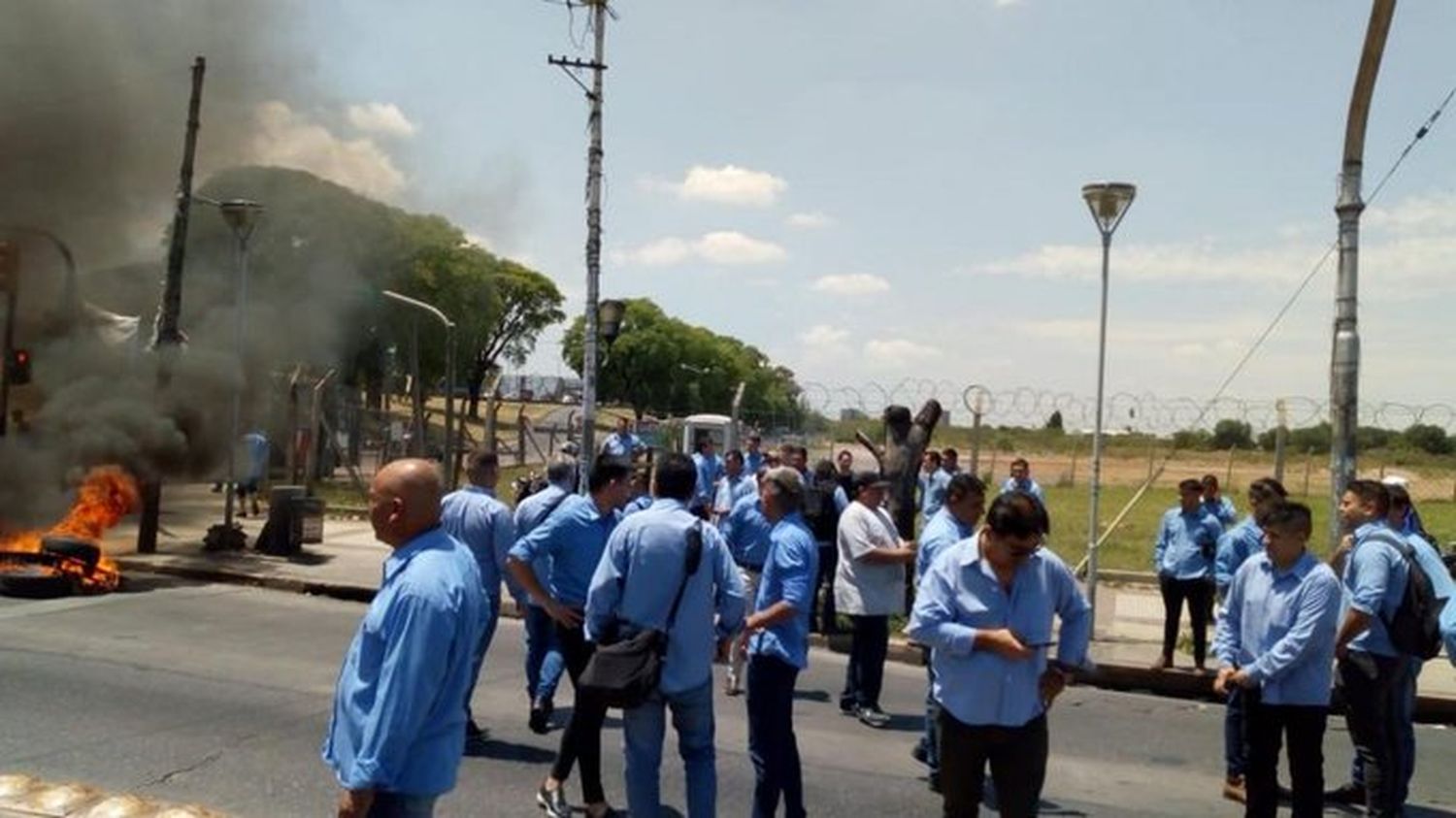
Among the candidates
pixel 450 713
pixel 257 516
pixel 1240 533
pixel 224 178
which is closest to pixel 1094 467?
pixel 1240 533

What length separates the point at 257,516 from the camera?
2030 centimetres

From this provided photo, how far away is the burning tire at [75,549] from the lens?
41.0 ft

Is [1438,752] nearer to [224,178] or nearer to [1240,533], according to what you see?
[1240,533]

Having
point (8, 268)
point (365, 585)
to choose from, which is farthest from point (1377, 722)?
point (8, 268)

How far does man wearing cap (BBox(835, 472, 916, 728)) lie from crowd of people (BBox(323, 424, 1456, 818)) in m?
0.02

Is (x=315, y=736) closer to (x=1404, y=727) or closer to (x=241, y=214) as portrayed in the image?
(x=1404, y=727)

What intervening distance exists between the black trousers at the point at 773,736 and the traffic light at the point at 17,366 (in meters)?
15.1

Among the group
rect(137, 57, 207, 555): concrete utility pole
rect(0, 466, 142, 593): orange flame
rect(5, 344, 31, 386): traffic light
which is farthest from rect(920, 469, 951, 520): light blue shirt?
rect(5, 344, 31, 386): traffic light

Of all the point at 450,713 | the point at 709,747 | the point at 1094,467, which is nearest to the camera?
the point at 450,713

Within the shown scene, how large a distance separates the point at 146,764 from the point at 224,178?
3207 centimetres

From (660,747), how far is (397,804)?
1.73 m

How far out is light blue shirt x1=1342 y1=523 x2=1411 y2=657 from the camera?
18.9ft

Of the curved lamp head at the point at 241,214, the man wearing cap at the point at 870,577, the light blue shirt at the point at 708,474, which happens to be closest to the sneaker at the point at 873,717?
the man wearing cap at the point at 870,577

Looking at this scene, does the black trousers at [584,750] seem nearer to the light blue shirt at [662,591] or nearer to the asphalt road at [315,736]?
the asphalt road at [315,736]
